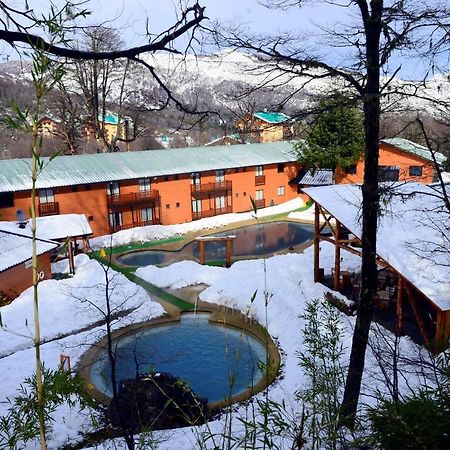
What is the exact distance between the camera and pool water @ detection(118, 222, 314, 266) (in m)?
21.8

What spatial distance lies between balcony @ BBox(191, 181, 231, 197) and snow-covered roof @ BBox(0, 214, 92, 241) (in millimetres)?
8485

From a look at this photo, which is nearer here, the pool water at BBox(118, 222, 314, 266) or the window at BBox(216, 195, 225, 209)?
the pool water at BBox(118, 222, 314, 266)

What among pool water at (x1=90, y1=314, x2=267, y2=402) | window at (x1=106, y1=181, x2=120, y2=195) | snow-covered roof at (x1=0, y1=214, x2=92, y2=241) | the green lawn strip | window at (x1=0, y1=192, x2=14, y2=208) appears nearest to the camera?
pool water at (x1=90, y1=314, x2=267, y2=402)

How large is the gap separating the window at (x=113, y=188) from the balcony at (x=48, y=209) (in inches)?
121

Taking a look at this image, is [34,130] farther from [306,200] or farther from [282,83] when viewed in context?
[306,200]

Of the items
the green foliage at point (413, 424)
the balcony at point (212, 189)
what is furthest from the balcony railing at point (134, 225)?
the green foliage at point (413, 424)

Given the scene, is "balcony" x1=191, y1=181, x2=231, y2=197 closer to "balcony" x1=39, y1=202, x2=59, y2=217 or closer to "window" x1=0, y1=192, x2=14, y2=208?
"balcony" x1=39, y1=202, x2=59, y2=217

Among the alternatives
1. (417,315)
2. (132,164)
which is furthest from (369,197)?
(132,164)

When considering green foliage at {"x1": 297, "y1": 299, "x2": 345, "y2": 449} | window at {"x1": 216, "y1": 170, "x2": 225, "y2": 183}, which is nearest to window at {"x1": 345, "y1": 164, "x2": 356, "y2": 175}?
window at {"x1": 216, "y1": 170, "x2": 225, "y2": 183}

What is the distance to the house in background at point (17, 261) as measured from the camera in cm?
1512

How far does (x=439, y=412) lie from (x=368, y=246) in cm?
446

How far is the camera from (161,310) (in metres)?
→ 15.3

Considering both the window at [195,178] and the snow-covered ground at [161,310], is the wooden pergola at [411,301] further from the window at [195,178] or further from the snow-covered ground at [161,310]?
the window at [195,178]

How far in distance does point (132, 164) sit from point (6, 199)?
24.6ft
